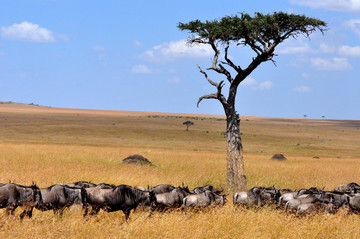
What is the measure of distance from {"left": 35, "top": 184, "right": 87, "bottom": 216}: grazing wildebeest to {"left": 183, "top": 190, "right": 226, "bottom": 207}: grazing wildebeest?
2.91 meters

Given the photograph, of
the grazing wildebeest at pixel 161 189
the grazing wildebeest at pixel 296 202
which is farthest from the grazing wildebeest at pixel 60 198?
the grazing wildebeest at pixel 296 202

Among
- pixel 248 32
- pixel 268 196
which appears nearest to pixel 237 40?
pixel 248 32

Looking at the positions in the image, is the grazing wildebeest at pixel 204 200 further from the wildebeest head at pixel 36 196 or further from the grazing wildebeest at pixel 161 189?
the wildebeest head at pixel 36 196

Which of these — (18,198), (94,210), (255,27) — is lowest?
(94,210)

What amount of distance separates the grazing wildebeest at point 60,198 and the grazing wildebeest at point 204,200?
291cm

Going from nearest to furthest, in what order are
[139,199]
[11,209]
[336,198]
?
[11,209], [139,199], [336,198]

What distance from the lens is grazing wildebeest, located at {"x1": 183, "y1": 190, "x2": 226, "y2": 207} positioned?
10930 mm

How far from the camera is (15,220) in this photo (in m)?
9.04

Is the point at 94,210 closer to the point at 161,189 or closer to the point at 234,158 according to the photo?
the point at 161,189

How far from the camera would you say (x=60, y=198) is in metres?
9.98

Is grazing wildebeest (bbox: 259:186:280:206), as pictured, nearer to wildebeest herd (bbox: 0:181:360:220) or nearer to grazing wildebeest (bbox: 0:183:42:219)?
wildebeest herd (bbox: 0:181:360:220)

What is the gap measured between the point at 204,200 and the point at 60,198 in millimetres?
4013

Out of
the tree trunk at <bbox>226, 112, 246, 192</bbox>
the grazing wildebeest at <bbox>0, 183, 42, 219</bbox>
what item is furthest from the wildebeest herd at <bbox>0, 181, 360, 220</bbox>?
the tree trunk at <bbox>226, 112, 246, 192</bbox>

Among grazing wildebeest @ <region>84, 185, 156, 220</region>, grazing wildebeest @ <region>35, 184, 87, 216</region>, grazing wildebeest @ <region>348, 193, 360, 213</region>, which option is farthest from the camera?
grazing wildebeest @ <region>348, 193, 360, 213</region>
